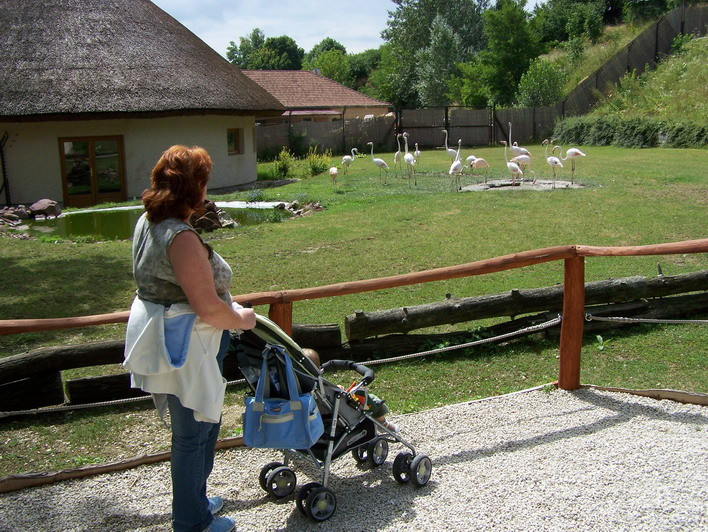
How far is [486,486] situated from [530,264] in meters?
1.66

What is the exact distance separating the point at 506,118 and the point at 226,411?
102 ft

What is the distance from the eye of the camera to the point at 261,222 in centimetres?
1418

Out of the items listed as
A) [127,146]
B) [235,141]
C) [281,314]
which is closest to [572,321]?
[281,314]

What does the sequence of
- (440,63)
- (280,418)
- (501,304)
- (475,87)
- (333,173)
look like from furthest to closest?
(440,63)
(475,87)
(333,173)
(501,304)
(280,418)

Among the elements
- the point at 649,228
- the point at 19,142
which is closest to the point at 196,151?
the point at 649,228

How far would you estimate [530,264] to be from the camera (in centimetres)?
477

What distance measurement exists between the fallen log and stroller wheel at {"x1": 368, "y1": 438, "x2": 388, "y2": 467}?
2.33 meters

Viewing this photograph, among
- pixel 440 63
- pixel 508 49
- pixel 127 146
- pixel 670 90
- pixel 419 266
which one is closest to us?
pixel 419 266

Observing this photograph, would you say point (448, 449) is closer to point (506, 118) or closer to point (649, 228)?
point (649, 228)

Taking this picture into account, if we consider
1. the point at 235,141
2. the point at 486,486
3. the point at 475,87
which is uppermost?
the point at 475,87

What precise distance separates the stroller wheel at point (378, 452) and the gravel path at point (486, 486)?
5 centimetres

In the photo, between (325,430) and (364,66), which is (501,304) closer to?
(325,430)

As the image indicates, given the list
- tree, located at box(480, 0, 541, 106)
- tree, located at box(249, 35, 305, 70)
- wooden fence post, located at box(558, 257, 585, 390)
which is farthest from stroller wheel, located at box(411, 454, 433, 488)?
tree, located at box(249, 35, 305, 70)

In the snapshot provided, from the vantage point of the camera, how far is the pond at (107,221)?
13.7 meters
